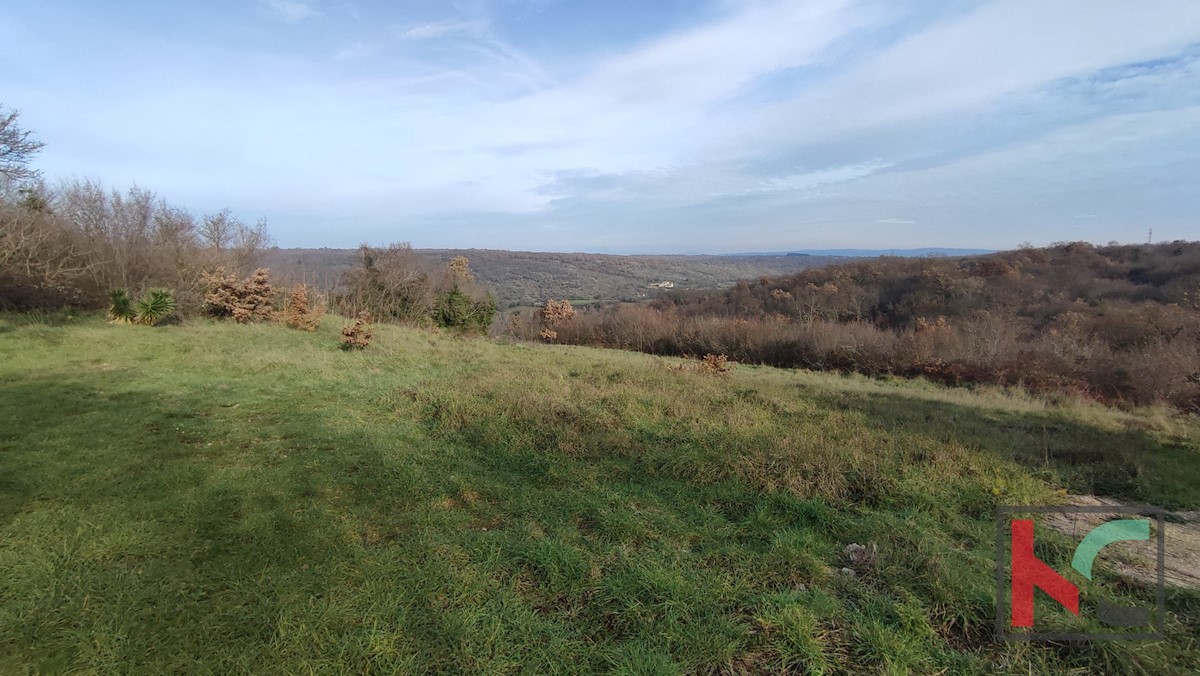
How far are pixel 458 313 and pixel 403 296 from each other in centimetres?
300

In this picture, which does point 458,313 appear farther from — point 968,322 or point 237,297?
point 968,322

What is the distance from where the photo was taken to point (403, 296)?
2352cm

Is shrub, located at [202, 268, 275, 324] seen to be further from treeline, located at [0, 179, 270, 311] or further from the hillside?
the hillside

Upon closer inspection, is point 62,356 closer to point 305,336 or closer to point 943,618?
point 305,336

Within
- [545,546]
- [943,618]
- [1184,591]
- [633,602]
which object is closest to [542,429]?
[545,546]

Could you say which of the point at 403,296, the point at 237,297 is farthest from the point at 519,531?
the point at 403,296

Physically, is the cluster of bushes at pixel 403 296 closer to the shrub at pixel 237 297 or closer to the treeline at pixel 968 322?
the treeline at pixel 968 322

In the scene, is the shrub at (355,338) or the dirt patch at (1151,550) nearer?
the dirt patch at (1151,550)

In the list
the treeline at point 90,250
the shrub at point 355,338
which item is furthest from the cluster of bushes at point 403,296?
Result: the shrub at point 355,338

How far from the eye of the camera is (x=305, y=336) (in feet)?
43.2

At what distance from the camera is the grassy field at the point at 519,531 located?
2234mm

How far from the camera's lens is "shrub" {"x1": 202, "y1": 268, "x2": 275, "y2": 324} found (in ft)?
47.1

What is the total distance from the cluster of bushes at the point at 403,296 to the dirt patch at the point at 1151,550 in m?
21.2

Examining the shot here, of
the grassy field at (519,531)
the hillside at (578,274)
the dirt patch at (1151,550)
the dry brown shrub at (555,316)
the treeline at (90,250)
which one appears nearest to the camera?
the grassy field at (519,531)
